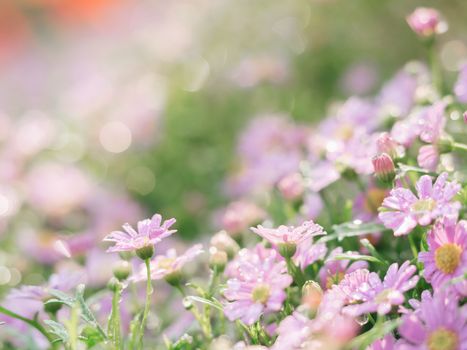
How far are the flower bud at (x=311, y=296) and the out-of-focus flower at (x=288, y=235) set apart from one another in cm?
5

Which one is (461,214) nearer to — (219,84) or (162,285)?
(162,285)

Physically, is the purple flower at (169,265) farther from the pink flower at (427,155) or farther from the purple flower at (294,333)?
the pink flower at (427,155)

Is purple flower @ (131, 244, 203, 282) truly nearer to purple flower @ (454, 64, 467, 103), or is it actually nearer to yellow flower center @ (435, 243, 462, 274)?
yellow flower center @ (435, 243, 462, 274)

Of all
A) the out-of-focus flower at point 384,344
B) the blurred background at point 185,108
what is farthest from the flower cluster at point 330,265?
the blurred background at point 185,108

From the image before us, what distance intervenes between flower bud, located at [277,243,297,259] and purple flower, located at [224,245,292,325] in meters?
0.03

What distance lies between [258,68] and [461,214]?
131 cm

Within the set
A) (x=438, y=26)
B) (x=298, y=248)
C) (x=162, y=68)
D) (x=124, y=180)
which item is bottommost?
(x=124, y=180)

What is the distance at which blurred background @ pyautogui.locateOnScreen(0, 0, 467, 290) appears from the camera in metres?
2.13

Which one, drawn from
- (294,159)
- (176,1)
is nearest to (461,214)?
(294,159)

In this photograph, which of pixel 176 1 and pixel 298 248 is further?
pixel 176 1

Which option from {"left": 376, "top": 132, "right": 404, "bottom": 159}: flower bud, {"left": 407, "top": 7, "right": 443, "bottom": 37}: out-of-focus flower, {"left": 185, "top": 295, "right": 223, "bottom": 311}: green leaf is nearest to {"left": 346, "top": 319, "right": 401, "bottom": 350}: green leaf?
{"left": 185, "top": 295, "right": 223, "bottom": 311}: green leaf

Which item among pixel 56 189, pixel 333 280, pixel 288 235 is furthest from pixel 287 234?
pixel 56 189

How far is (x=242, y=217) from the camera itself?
138 cm

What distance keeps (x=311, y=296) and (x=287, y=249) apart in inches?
3.5
